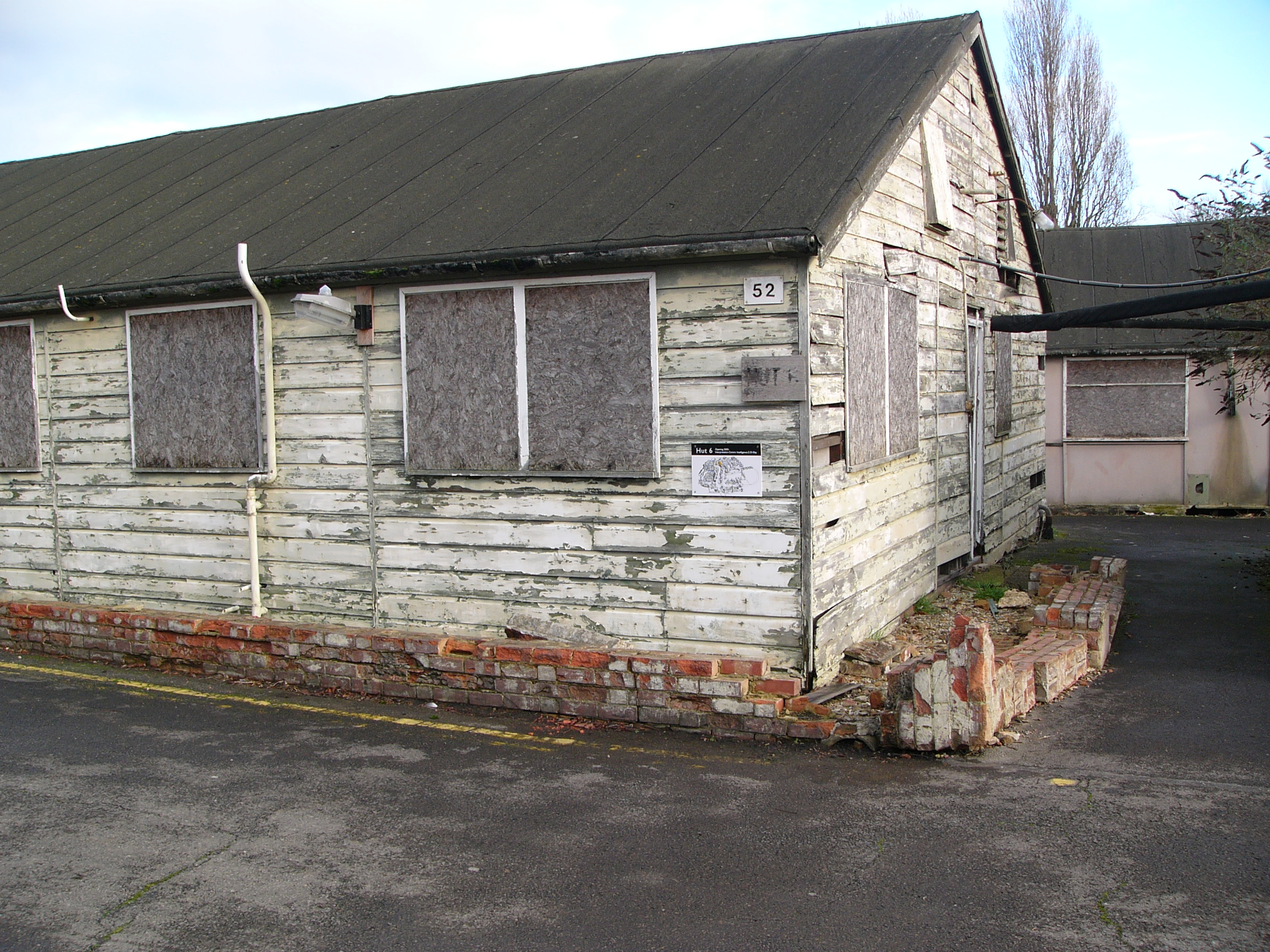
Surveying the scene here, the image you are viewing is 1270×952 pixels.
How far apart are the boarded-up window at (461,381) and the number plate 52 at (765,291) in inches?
67.8

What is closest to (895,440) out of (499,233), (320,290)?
(499,233)

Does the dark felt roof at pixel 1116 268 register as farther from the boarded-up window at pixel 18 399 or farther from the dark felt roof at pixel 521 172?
the boarded-up window at pixel 18 399

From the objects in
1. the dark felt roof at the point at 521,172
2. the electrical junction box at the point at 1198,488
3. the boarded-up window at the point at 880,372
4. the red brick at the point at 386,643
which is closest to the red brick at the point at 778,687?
the boarded-up window at the point at 880,372

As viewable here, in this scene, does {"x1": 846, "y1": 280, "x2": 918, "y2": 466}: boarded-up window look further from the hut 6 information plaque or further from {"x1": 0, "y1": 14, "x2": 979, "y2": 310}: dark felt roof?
{"x1": 0, "y1": 14, "x2": 979, "y2": 310}: dark felt roof

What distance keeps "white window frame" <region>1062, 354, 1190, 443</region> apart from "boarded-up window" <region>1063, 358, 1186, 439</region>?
0.04ft

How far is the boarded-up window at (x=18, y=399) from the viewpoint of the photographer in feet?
30.7

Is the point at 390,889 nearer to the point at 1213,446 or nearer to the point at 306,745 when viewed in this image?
the point at 306,745

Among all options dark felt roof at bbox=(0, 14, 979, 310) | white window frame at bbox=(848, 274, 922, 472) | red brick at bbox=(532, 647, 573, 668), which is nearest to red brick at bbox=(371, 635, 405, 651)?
red brick at bbox=(532, 647, 573, 668)

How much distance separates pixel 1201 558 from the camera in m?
12.9

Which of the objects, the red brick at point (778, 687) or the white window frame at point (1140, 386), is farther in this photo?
the white window frame at point (1140, 386)

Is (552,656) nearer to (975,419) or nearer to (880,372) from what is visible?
(880,372)

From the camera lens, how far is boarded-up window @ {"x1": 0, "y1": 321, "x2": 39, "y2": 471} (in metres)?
9.37

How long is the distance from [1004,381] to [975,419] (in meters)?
1.69

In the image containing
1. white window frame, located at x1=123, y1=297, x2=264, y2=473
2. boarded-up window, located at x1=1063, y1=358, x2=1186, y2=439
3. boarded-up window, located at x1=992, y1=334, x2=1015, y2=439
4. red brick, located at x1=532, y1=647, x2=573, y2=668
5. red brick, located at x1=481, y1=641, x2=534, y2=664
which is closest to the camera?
red brick, located at x1=532, y1=647, x2=573, y2=668
